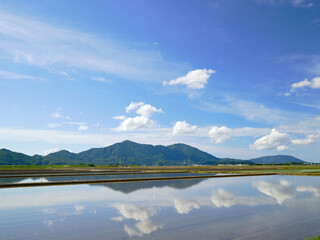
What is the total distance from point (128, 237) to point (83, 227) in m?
4.60

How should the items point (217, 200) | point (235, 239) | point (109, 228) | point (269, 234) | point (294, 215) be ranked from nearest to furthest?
point (235, 239)
point (269, 234)
point (109, 228)
point (294, 215)
point (217, 200)

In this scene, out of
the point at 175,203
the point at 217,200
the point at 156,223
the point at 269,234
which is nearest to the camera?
the point at 269,234

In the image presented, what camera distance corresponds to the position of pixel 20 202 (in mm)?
30422

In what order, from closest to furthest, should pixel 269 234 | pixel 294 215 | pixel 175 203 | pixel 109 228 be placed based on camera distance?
1. pixel 269 234
2. pixel 109 228
3. pixel 294 215
4. pixel 175 203

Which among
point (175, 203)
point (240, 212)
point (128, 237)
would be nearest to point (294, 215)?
point (240, 212)

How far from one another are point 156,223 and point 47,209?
526 inches

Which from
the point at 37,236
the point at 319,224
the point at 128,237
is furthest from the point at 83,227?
the point at 319,224

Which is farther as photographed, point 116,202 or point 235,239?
point 116,202

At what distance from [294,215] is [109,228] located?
16665 mm

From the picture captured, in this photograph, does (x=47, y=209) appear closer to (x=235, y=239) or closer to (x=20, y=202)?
(x=20, y=202)

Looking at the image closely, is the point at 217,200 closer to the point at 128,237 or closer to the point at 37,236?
the point at 128,237

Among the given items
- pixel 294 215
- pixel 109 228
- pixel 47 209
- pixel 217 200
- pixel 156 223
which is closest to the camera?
pixel 109 228

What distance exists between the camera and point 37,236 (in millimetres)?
16703

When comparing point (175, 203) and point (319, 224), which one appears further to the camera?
point (175, 203)
